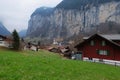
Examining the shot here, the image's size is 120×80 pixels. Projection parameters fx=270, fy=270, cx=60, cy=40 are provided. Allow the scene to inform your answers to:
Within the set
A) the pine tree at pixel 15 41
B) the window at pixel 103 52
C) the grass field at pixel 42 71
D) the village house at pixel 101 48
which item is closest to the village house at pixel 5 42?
the pine tree at pixel 15 41

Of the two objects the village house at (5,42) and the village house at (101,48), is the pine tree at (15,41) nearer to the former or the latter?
the village house at (5,42)

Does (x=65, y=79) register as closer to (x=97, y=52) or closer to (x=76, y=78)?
(x=76, y=78)

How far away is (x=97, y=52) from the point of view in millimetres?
66875

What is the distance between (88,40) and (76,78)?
49.4 m

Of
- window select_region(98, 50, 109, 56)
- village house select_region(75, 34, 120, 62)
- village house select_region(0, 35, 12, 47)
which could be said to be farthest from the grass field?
village house select_region(0, 35, 12, 47)

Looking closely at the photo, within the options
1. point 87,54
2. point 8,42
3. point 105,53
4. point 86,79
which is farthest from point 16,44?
point 86,79

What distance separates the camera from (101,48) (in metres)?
65.9

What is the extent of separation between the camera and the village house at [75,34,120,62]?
62125 mm

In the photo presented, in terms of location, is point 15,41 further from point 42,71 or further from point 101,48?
point 42,71

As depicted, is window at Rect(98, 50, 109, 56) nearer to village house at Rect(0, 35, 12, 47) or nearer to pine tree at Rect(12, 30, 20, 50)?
pine tree at Rect(12, 30, 20, 50)

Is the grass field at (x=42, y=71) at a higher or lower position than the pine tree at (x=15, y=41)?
lower

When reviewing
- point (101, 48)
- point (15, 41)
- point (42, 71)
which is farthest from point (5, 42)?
point (42, 71)

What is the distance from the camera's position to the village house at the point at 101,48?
6212 centimetres

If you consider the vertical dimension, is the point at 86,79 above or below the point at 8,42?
below
